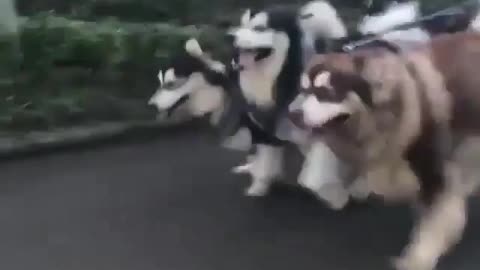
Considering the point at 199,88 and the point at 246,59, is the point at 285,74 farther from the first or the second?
the point at 199,88

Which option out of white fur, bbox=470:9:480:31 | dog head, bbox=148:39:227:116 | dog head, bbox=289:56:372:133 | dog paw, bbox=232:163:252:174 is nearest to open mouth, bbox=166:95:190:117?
dog head, bbox=148:39:227:116

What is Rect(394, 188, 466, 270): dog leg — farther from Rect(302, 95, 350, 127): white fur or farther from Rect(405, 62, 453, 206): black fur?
Rect(302, 95, 350, 127): white fur

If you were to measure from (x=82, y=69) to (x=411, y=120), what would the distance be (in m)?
1.14

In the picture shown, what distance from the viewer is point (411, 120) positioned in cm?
117

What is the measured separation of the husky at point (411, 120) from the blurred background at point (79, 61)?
0.77 meters

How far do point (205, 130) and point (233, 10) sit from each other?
0.44 m

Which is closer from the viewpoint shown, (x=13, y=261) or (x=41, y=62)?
(x=13, y=261)

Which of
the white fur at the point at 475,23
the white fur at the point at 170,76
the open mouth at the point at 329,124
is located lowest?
the white fur at the point at 170,76

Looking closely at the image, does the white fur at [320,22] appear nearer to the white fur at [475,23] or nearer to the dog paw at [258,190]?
the white fur at [475,23]

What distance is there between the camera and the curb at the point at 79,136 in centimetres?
190

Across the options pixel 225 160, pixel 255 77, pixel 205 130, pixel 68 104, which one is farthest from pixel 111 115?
pixel 255 77

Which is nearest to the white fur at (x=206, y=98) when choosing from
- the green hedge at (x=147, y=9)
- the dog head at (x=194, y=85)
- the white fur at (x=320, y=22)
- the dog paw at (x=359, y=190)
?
the dog head at (x=194, y=85)

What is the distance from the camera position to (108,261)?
1.37 meters

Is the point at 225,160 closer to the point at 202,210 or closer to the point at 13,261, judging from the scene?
the point at 202,210
